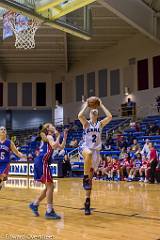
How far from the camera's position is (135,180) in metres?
14.4

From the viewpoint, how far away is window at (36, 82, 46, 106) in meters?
32.1

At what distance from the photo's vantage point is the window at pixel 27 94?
32.2 meters

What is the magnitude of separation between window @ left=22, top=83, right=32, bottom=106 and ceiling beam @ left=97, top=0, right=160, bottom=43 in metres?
14.2

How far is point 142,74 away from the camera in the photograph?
2486 centimetres

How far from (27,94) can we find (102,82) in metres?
7.85

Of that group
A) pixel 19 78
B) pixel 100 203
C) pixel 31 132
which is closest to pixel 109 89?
pixel 31 132

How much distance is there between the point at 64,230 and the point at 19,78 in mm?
28388

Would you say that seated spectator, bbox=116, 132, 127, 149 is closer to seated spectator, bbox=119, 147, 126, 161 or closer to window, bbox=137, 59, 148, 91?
seated spectator, bbox=119, 147, 126, 161

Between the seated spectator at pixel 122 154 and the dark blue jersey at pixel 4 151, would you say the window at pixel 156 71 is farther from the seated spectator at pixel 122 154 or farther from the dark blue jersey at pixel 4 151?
the dark blue jersey at pixel 4 151

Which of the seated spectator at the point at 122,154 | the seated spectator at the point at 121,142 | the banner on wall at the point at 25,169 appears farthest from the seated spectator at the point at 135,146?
the banner on wall at the point at 25,169

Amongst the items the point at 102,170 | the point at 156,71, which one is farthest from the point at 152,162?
the point at 156,71

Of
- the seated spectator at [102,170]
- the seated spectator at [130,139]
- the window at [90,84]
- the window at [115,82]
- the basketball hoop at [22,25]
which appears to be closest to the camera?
the basketball hoop at [22,25]

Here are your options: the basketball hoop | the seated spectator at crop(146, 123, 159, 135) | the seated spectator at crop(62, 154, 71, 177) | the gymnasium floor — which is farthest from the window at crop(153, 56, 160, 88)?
the gymnasium floor

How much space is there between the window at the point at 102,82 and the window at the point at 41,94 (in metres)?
6.31
